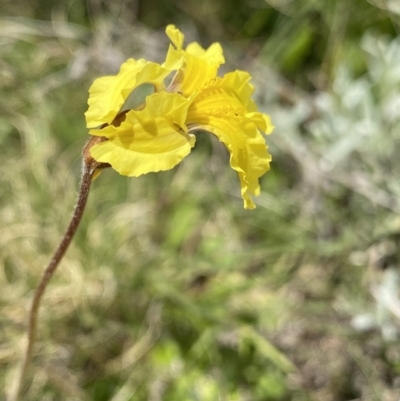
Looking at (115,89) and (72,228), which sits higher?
(115,89)

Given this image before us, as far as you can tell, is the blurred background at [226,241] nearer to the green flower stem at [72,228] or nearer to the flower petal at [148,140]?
the green flower stem at [72,228]

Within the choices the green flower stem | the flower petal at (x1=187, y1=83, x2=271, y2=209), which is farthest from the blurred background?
the flower petal at (x1=187, y1=83, x2=271, y2=209)

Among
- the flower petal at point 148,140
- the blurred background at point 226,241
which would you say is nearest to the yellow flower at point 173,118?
the flower petal at point 148,140

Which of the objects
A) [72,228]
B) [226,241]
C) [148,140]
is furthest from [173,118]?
[226,241]

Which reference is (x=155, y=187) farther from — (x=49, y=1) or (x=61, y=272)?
(x=49, y=1)

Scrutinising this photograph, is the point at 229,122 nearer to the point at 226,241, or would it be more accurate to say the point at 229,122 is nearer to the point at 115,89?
the point at 115,89

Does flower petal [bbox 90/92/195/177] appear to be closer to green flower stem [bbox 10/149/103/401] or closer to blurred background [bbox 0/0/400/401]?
green flower stem [bbox 10/149/103/401]

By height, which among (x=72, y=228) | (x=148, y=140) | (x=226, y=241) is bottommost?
(x=226, y=241)

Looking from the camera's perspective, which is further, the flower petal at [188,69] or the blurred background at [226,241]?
the blurred background at [226,241]
